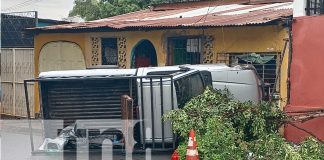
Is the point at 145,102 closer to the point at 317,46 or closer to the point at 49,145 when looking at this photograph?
the point at 49,145

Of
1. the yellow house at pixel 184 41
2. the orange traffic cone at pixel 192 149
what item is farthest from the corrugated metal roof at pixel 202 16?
the orange traffic cone at pixel 192 149

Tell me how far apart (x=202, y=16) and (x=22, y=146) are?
5.88 metres

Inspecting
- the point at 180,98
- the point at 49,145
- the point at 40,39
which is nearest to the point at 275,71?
the point at 180,98

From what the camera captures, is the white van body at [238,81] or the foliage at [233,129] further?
the white van body at [238,81]

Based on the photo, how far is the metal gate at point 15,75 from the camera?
47.3 ft

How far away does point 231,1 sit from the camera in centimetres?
1546

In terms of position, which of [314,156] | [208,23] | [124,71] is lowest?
[314,156]

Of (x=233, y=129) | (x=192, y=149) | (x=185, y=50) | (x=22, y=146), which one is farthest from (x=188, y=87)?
(x=185, y=50)

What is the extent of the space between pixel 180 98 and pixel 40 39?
8.38 meters

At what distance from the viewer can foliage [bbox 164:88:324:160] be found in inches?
238

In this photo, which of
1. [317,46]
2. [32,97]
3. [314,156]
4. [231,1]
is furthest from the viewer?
[231,1]

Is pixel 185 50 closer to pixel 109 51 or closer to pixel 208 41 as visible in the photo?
pixel 208 41

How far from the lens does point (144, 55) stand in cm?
1338

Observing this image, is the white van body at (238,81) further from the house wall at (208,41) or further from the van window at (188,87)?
the house wall at (208,41)
